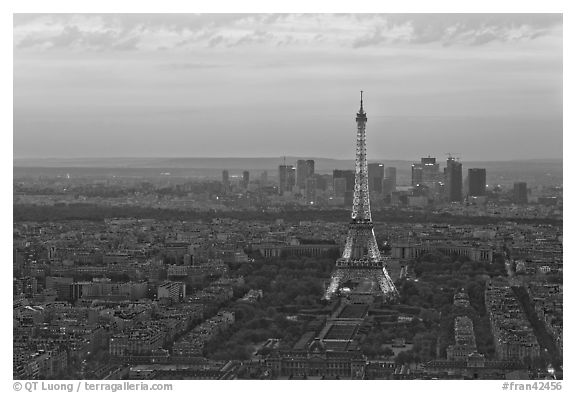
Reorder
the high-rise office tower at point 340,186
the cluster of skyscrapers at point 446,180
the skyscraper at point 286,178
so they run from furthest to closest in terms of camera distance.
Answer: the high-rise office tower at point 340,186, the skyscraper at point 286,178, the cluster of skyscrapers at point 446,180

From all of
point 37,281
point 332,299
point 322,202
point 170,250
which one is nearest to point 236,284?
point 332,299

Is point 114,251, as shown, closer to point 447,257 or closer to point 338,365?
point 447,257

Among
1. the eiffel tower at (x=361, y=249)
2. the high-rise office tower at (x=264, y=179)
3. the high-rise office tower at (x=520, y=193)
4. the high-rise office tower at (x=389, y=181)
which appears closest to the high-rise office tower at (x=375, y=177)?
the high-rise office tower at (x=389, y=181)

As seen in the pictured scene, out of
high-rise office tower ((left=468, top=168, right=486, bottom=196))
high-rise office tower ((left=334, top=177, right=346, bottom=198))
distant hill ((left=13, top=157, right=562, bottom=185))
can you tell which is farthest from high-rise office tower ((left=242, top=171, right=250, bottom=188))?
high-rise office tower ((left=468, top=168, right=486, bottom=196))

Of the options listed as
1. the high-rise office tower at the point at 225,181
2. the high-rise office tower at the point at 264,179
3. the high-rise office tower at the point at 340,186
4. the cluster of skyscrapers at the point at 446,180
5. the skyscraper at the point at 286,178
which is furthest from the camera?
the high-rise office tower at the point at 225,181

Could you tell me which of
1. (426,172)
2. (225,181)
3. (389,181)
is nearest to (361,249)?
(389,181)

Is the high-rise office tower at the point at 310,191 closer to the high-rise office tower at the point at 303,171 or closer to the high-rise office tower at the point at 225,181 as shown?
the high-rise office tower at the point at 303,171

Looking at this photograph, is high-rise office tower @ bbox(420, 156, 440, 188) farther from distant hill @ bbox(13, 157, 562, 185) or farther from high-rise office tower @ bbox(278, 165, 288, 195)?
high-rise office tower @ bbox(278, 165, 288, 195)
